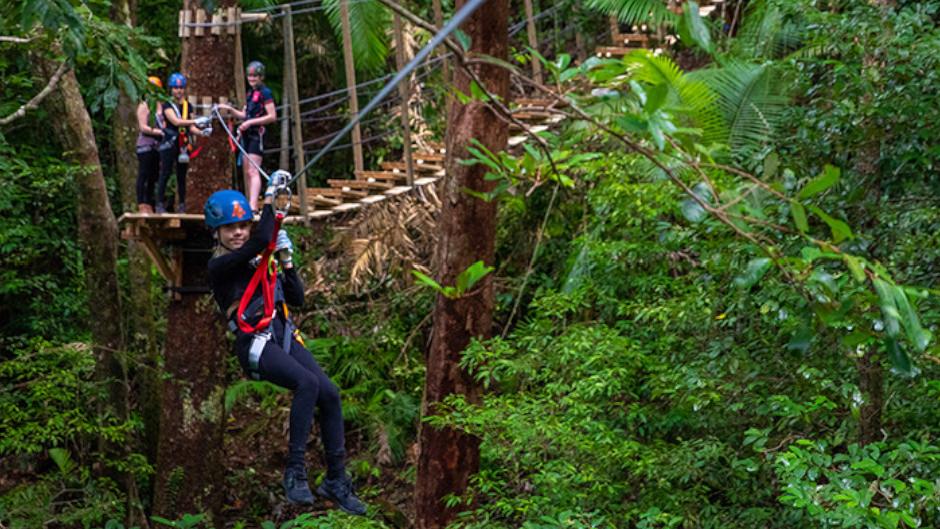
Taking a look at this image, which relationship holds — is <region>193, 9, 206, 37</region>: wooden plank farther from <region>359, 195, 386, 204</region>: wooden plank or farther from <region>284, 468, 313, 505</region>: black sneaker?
<region>284, 468, 313, 505</region>: black sneaker

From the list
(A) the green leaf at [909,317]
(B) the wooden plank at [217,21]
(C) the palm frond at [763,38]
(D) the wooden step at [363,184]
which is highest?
(B) the wooden plank at [217,21]

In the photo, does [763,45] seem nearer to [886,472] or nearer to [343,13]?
[343,13]

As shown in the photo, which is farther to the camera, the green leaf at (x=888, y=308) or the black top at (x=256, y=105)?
the black top at (x=256, y=105)

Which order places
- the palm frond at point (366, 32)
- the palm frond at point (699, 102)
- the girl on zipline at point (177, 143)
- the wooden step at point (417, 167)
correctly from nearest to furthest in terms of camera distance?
the girl on zipline at point (177, 143) → the palm frond at point (699, 102) → the wooden step at point (417, 167) → the palm frond at point (366, 32)

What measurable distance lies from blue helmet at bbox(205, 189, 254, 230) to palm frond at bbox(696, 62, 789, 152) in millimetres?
4460

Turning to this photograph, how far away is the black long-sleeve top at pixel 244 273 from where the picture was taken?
15.1ft

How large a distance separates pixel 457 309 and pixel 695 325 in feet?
5.18

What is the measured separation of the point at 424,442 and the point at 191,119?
7.99 feet

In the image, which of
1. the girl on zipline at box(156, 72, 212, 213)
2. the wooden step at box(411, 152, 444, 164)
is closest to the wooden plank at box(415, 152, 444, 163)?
the wooden step at box(411, 152, 444, 164)

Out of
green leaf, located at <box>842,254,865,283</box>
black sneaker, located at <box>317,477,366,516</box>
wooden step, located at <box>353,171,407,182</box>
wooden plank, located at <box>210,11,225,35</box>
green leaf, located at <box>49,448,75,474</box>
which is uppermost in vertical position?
wooden plank, located at <box>210,11,225,35</box>

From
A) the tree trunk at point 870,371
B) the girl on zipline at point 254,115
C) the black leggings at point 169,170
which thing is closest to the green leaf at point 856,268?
the tree trunk at point 870,371

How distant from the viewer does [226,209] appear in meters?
4.80

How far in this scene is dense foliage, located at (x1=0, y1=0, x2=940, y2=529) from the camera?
12.5 feet

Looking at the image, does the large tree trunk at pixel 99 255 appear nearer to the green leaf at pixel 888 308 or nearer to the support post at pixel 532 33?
the support post at pixel 532 33
